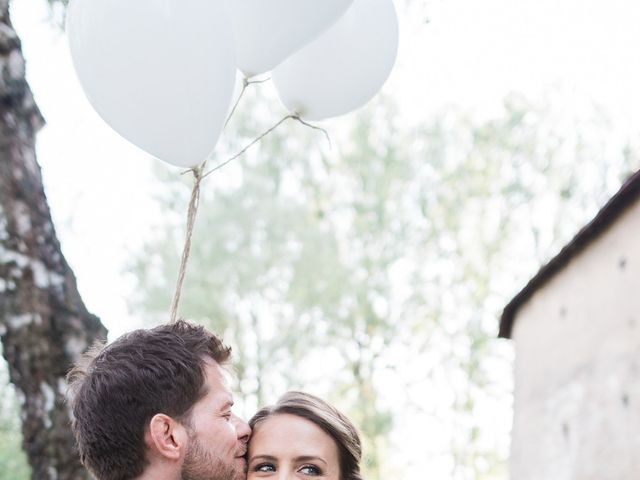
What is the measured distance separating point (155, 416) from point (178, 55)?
802 mm

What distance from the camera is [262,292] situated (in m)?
13.0

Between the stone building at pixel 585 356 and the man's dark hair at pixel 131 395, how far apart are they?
15.8 ft

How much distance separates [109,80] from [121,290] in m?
10.7

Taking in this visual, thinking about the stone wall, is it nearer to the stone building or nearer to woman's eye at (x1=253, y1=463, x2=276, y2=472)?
the stone building

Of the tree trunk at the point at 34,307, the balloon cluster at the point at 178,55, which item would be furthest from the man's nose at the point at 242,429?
the tree trunk at the point at 34,307

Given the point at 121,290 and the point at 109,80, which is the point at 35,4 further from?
the point at 121,290

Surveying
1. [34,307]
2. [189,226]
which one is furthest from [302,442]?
[34,307]

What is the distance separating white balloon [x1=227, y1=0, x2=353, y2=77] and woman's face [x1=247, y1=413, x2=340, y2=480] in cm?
92

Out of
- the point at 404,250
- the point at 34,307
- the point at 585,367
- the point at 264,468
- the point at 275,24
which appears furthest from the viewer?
the point at 404,250

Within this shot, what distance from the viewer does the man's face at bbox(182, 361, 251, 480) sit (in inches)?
77.2

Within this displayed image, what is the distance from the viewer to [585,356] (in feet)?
24.0

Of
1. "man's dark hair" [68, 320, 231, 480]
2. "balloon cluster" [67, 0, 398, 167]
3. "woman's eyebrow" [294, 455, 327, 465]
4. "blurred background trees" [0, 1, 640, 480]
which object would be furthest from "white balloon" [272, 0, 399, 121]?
"blurred background trees" [0, 1, 640, 480]

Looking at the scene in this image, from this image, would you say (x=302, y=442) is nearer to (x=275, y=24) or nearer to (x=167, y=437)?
(x=167, y=437)

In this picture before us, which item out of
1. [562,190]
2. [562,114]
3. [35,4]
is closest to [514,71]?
[562,114]
